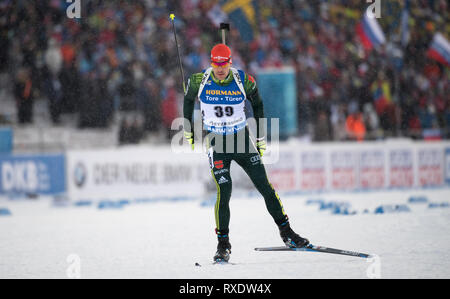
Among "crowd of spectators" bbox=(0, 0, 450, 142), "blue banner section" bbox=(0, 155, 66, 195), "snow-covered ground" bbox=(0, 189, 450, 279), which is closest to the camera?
"snow-covered ground" bbox=(0, 189, 450, 279)

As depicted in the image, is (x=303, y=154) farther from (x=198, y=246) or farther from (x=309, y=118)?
(x=198, y=246)

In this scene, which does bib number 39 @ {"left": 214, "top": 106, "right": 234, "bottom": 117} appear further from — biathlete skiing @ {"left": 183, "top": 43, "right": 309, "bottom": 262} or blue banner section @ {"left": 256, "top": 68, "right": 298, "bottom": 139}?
blue banner section @ {"left": 256, "top": 68, "right": 298, "bottom": 139}

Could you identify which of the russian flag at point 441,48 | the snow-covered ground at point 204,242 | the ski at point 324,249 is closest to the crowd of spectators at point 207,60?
the russian flag at point 441,48

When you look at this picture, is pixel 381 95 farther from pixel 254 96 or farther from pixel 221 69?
pixel 221 69

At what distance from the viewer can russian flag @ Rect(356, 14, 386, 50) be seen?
1939 cm

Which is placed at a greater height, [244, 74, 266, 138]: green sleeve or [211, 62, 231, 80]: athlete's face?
[211, 62, 231, 80]: athlete's face

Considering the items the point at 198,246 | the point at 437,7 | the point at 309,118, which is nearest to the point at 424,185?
the point at 309,118

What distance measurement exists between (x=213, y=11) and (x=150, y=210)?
24.8ft

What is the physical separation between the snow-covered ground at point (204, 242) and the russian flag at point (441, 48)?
22.9ft

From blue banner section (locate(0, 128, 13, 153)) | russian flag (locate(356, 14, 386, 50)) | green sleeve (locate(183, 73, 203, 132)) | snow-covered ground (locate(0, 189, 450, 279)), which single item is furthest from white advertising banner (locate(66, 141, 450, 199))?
green sleeve (locate(183, 73, 203, 132))

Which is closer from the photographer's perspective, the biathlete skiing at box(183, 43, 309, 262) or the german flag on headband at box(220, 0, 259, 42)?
the biathlete skiing at box(183, 43, 309, 262)

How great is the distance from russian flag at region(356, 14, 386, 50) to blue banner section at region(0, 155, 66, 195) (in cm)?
925

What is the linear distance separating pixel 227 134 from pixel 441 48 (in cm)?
1405

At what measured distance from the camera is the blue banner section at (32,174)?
15781mm
